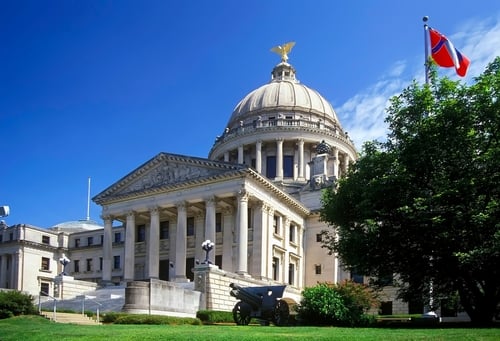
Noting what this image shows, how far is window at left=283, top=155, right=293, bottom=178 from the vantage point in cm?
7725

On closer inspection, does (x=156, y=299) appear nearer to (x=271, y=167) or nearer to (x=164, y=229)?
(x=164, y=229)

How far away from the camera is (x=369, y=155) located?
3341 centimetres

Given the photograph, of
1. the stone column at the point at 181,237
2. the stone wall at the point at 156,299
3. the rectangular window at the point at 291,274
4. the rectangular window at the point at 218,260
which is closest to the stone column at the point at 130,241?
the stone column at the point at 181,237

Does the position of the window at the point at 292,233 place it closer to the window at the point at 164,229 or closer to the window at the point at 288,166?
the window at the point at 164,229

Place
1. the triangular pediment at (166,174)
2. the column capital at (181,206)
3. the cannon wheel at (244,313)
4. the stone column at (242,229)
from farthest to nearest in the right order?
the column capital at (181,206) < the triangular pediment at (166,174) < the stone column at (242,229) < the cannon wheel at (244,313)

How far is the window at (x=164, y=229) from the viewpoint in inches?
2454

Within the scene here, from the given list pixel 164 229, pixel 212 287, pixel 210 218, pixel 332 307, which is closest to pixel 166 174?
pixel 164 229

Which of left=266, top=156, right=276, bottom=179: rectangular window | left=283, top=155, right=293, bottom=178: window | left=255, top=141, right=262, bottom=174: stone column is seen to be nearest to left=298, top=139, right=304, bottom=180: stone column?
left=283, top=155, right=293, bottom=178: window

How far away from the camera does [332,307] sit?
101ft

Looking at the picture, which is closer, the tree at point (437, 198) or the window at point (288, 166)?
the tree at point (437, 198)

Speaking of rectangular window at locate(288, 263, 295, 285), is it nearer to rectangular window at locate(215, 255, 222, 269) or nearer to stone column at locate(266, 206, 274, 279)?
stone column at locate(266, 206, 274, 279)

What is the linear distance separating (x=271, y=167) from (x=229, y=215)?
21.7 m

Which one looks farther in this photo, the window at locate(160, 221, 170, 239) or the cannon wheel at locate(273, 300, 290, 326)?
the window at locate(160, 221, 170, 239)

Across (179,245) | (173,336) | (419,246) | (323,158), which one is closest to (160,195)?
(179,245)
